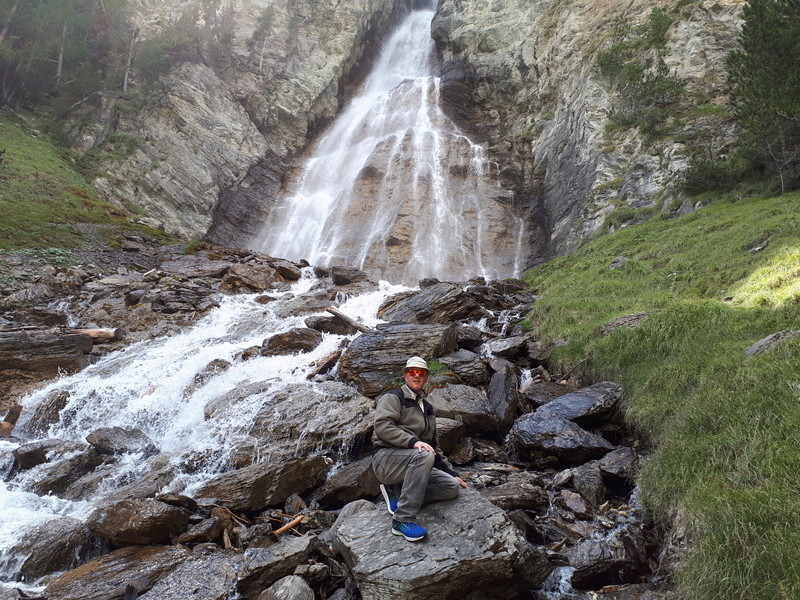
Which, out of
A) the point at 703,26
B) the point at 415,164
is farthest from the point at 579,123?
the point at 415,164

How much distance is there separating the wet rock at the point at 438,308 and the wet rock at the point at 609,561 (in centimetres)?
1070

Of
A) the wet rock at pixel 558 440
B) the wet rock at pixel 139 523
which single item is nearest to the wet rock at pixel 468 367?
the wet rock at pixel 558 440

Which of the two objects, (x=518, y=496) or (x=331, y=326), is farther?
(x=331, y=326)

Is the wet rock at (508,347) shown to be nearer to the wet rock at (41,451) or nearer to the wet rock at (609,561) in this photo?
the wet rock at (609,561)

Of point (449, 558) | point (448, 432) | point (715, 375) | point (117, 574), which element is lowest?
point (117, 574)

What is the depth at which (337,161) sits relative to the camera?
4525 cm

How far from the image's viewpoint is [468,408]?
9312 millimetres

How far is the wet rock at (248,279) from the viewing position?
22.8 metres

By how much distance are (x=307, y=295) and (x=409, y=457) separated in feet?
57.3

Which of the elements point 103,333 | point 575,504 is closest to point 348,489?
point 575,504

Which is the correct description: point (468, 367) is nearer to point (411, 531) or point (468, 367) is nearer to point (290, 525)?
point (290, 525)

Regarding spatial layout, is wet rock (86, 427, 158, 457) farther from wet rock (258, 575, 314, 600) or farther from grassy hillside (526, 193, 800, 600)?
grassy hillside (526, 193, 800, 600)

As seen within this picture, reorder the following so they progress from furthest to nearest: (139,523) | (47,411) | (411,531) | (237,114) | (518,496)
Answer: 1. (237,114)
2. (47,411)
3. (139,523)
4. (518,496)
5. (411,531)

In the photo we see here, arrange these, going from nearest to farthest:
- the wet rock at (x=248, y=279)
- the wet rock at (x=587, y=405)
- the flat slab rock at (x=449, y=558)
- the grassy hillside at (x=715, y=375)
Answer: the grassy hillside at (x=715, y=375), the flat slab rock at (x=449, y=558), the wet rock at (x=587, y=405), the wet rock at (x=248, y=279)
